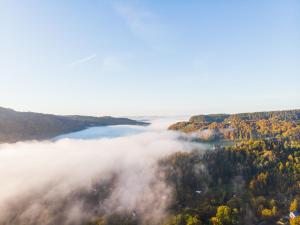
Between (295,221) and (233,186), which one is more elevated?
(295,221)

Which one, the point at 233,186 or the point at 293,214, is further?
the point at 233,186

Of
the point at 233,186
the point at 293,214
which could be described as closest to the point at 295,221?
the point at 293,214

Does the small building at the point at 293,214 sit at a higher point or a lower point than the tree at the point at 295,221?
lower

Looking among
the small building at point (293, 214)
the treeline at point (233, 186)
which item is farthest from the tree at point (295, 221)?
the small building at point (293, 214)

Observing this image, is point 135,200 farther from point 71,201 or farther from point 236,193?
point 236,193

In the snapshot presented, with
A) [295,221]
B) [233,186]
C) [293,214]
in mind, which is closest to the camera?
[295,221]

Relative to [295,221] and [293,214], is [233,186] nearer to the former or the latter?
[293,214]

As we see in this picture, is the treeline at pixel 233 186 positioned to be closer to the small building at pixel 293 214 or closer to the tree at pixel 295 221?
the tree at pixel 295 221

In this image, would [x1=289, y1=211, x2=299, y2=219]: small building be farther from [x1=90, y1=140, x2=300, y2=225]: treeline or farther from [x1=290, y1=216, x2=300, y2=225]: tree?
[x1=290, y1=216, x2=300, y2=225]: tree
